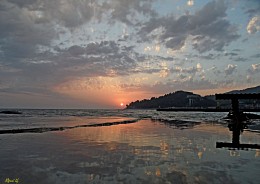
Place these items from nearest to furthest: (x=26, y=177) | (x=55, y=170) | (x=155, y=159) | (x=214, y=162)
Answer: (x=26, y=177), (x=55, y=170), (x=214, y=162), (x=155, y=159)

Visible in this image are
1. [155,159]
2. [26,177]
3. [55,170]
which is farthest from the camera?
[155,159]

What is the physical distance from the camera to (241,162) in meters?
10.8

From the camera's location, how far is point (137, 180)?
26.3ft

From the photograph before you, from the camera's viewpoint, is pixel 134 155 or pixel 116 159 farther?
pixel 134 155

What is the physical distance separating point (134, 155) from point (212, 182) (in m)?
5.37

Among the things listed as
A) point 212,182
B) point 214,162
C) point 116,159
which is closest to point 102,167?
point 116,159

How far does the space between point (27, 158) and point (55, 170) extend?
3.27m

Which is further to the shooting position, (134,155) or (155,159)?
(134,155)

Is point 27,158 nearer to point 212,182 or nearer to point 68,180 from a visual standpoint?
point 68,180

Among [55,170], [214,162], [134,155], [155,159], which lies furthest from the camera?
[134,155]

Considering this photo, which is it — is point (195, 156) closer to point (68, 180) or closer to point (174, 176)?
point (174, 176)

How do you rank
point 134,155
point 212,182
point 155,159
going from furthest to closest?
point 134,155 → point 155,159 → point 212,182

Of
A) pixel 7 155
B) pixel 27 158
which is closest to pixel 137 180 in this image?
pixel 27 158

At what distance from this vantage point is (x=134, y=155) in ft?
40.8
